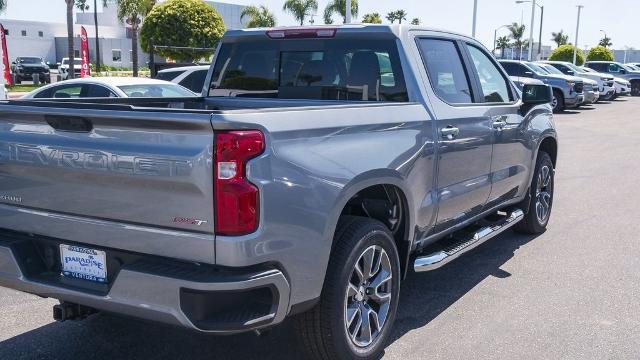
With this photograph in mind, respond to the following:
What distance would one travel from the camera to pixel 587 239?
6672mm

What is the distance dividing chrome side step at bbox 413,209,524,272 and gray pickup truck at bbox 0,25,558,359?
0.02 m

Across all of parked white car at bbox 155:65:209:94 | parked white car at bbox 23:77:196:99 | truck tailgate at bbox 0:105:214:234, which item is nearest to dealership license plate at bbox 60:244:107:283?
truck tailgate at bbox 0:105:214:234

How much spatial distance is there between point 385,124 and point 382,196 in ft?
1.65

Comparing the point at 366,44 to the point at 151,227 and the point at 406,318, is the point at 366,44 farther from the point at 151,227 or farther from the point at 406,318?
the point at 151,227

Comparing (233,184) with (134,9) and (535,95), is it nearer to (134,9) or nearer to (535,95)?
(535,95)

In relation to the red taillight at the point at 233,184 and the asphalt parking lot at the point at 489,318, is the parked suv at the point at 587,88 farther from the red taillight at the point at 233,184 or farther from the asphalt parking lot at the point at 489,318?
the red taillight at the point at 233,184

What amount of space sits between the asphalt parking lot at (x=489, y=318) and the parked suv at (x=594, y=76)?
2294 centimetres

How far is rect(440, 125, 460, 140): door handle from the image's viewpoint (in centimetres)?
440

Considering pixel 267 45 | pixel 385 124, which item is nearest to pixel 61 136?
pixel 385 124

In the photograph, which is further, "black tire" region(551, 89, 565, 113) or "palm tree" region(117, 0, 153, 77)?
"palm tree" region(117, 0, 153, 77)

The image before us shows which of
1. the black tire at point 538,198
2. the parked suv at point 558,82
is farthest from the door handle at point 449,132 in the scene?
the parked suv at point 558,82

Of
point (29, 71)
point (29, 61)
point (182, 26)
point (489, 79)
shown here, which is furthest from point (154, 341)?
point (29, 61)

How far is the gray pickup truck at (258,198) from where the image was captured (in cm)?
288

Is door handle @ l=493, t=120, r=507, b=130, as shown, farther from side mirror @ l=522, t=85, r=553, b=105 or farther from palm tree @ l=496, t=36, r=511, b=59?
palm tree @ l=496, t=36, r=511, b=59
